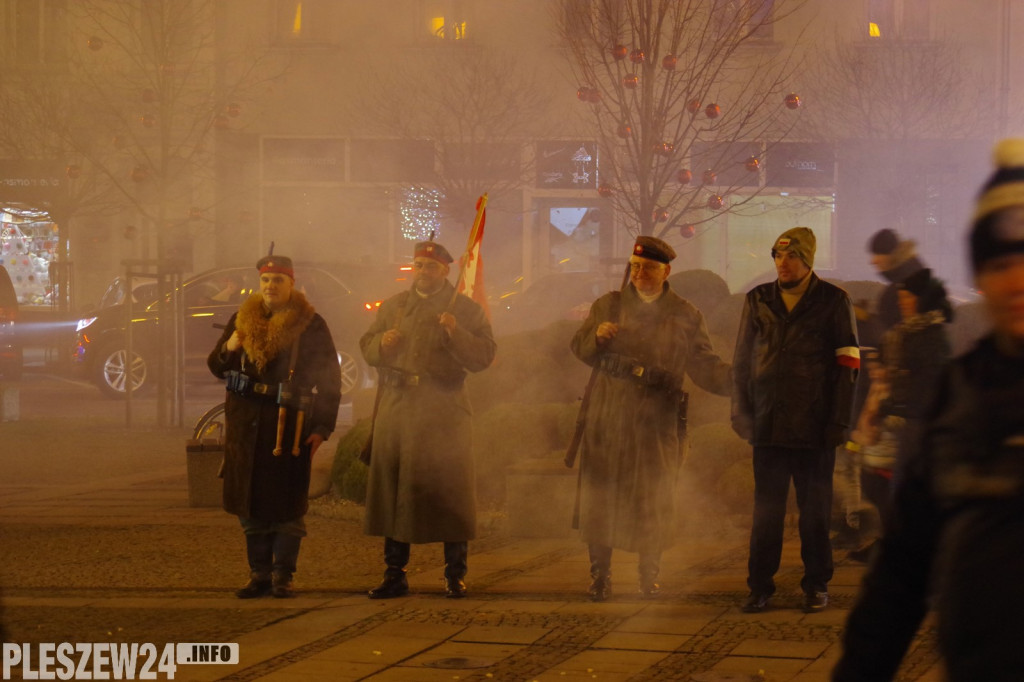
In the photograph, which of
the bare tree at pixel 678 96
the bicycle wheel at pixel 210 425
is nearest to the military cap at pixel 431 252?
the bare tree at pixel 678 96

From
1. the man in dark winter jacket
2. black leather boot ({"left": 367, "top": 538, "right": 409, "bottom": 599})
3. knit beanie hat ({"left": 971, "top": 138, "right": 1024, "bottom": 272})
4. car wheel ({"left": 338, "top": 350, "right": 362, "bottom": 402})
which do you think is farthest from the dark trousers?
car wheel ({"left": 338, "top": 350, "right": 362, "bottom": 402})

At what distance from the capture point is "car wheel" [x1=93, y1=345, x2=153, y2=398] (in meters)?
12.5

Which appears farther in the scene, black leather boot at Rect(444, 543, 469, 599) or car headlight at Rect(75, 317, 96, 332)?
car headlight at Rect(75, 317, 96, 332)

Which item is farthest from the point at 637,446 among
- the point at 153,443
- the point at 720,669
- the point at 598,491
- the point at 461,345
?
the point at 153,443

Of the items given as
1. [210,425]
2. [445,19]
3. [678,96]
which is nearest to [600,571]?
[445,19]

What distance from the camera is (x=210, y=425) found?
24.6 ft

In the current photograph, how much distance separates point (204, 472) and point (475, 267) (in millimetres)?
2250

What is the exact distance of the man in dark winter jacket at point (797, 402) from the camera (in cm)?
423

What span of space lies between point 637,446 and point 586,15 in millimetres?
1496

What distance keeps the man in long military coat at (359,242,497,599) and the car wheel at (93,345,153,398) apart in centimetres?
832

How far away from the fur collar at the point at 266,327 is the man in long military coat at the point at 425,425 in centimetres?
26

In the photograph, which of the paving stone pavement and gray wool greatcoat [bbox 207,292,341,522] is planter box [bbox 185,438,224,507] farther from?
gray wool greatcoat [bbox 207,292,341,522]

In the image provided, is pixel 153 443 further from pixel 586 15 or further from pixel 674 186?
pixel 586 15

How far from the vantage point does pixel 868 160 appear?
6.79m
